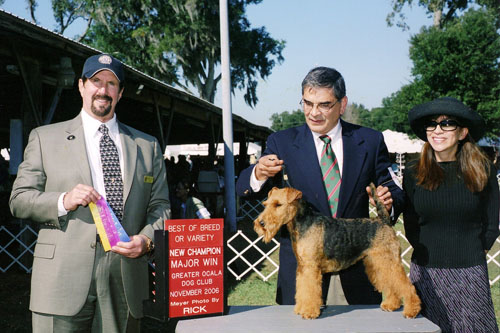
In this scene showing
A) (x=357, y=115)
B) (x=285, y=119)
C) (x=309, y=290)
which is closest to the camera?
(x=309, y=290)

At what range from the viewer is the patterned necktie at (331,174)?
90.6 inches

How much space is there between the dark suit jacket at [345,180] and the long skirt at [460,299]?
0.60m

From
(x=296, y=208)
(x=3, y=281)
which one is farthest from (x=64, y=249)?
(x=3, y=281)

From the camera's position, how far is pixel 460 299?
2.75m

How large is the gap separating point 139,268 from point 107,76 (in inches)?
45.7

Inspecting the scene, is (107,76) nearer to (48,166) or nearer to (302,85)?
(48,166)

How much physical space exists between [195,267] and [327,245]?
705 mm

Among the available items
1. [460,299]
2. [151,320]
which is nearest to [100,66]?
[460,299]

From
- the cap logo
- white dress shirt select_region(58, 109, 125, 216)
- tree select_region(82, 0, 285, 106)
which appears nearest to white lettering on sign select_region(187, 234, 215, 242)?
white dress shirt select_region(58, 109, 125, 216)

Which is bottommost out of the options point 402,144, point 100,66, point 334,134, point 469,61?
point 334,134

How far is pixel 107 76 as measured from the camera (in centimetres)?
244

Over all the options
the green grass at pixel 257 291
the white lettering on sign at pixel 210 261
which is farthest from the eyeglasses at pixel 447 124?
the green grass at pixel 257 291

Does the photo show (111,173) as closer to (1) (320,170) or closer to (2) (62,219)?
(2) (62,219)

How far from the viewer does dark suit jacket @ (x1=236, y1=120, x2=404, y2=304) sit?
230 cm
